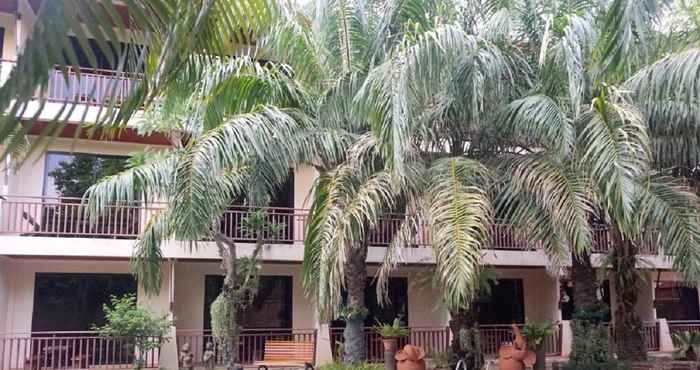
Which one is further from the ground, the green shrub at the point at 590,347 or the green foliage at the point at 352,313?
the green foliage at the point at 352,313

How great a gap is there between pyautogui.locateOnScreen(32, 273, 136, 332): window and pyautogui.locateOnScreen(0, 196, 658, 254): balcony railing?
4.41 ft

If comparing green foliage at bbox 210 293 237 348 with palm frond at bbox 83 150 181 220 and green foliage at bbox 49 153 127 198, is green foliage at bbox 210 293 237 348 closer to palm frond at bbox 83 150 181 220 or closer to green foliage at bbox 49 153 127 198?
palm frond at bbox 83 150 181 220

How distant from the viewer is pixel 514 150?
10742mm

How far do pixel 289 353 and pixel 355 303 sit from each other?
15.5ft

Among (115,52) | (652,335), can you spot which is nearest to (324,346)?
(652,335)

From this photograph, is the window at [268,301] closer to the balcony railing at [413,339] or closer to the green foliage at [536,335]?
the balcony railing at [413,339]

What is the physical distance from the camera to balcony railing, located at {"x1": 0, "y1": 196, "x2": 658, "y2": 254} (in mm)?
15133

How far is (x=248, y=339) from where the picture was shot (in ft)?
55.6

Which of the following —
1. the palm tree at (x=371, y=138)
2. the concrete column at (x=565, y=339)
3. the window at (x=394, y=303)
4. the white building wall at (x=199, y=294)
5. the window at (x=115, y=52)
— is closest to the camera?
the window at (x=115, y=52)

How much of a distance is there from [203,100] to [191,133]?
1.79 meters

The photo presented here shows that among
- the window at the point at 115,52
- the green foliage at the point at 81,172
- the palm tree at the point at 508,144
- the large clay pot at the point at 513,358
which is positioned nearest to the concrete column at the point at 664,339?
the large clay pot at the point at 513,358

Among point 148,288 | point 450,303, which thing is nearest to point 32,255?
point 148,288

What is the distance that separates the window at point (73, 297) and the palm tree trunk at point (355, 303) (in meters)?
7.69

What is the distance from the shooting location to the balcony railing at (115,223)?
1513 cm
